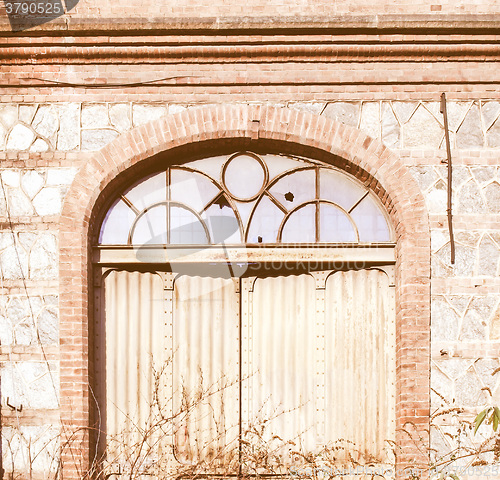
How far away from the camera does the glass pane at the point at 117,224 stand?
20.4 feet

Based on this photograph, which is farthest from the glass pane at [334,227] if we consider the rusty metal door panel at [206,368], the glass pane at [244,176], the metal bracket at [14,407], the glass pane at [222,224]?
the metal bracket at [14,407]

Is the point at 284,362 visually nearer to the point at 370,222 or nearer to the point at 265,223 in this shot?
the point at 265,223

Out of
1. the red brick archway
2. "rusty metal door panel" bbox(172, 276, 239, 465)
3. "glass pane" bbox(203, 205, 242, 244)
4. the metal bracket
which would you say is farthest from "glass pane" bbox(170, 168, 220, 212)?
the metal bracket

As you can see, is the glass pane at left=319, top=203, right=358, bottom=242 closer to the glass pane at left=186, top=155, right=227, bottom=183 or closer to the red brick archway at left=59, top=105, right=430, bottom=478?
the red brick archway at left=59, top=105, right=430, bottom=478

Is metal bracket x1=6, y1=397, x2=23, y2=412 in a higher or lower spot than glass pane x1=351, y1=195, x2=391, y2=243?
lower

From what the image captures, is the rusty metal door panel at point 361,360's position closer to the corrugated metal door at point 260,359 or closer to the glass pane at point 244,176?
the corrugated metal door at point 260,359

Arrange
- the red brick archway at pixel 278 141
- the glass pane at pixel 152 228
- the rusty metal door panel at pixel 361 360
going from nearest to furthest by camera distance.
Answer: the red brick archway at pixel 278 141 → the rusty metal door panel at pixel 361 360 → the glass pane at pixel 152 228

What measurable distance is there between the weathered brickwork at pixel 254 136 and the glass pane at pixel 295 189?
0.32m

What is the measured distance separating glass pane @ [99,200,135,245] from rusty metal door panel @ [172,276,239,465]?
763mm

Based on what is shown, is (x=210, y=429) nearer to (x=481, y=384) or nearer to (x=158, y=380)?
(x=158, y=380)

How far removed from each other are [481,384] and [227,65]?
13.4 ft

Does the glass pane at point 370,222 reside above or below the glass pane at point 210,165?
below

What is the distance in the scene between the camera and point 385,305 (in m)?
6.13

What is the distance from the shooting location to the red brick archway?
5.78 metres
